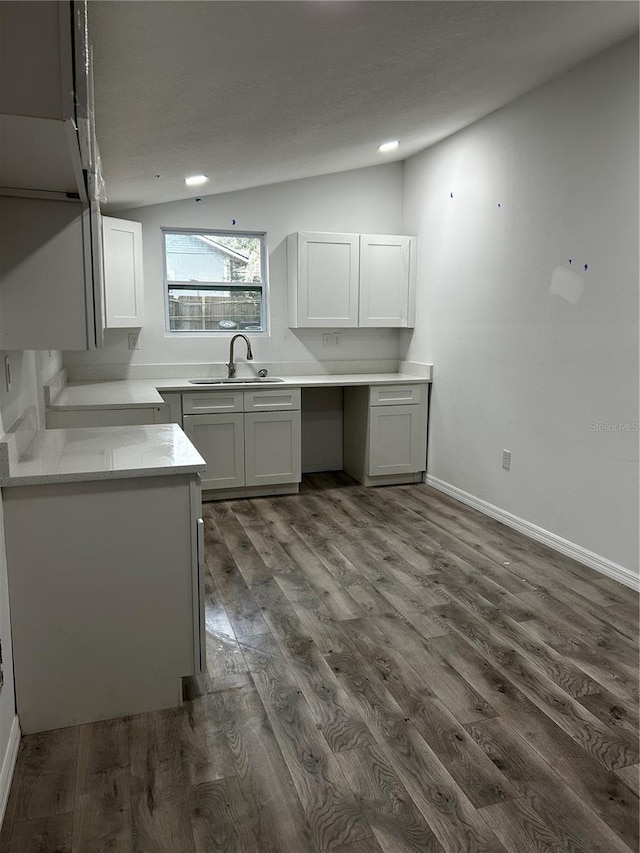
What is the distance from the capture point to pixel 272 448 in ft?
15.2

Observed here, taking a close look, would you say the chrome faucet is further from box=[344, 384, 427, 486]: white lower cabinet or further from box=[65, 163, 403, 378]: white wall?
box=[344, 384, 427, 486]: white lower cabinet

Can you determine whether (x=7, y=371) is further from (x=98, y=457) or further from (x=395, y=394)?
(x=395, y=394)

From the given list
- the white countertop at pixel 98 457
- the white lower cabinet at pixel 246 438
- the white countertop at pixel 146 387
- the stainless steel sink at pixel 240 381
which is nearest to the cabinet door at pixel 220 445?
the white lower cabinet at pixel 246 438

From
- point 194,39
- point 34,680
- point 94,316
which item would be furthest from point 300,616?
point 194,39

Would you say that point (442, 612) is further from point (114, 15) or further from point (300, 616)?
point (114, 15)

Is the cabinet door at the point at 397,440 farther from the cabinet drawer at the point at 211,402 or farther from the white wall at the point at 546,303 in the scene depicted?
the cabinet drawer at the point at 211,402

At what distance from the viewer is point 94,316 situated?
6.68 feet

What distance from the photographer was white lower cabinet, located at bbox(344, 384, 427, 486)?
4.91 m

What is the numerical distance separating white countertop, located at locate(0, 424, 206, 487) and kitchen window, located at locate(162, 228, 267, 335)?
2535mm

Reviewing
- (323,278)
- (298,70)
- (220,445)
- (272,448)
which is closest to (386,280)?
(323,278)

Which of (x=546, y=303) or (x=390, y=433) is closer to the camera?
(x=546, y=303)

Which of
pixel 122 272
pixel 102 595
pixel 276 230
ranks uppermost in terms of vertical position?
pixel 276 230

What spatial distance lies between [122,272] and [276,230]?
142 centimetres

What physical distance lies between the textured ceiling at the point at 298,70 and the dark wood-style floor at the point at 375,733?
2.15 m
